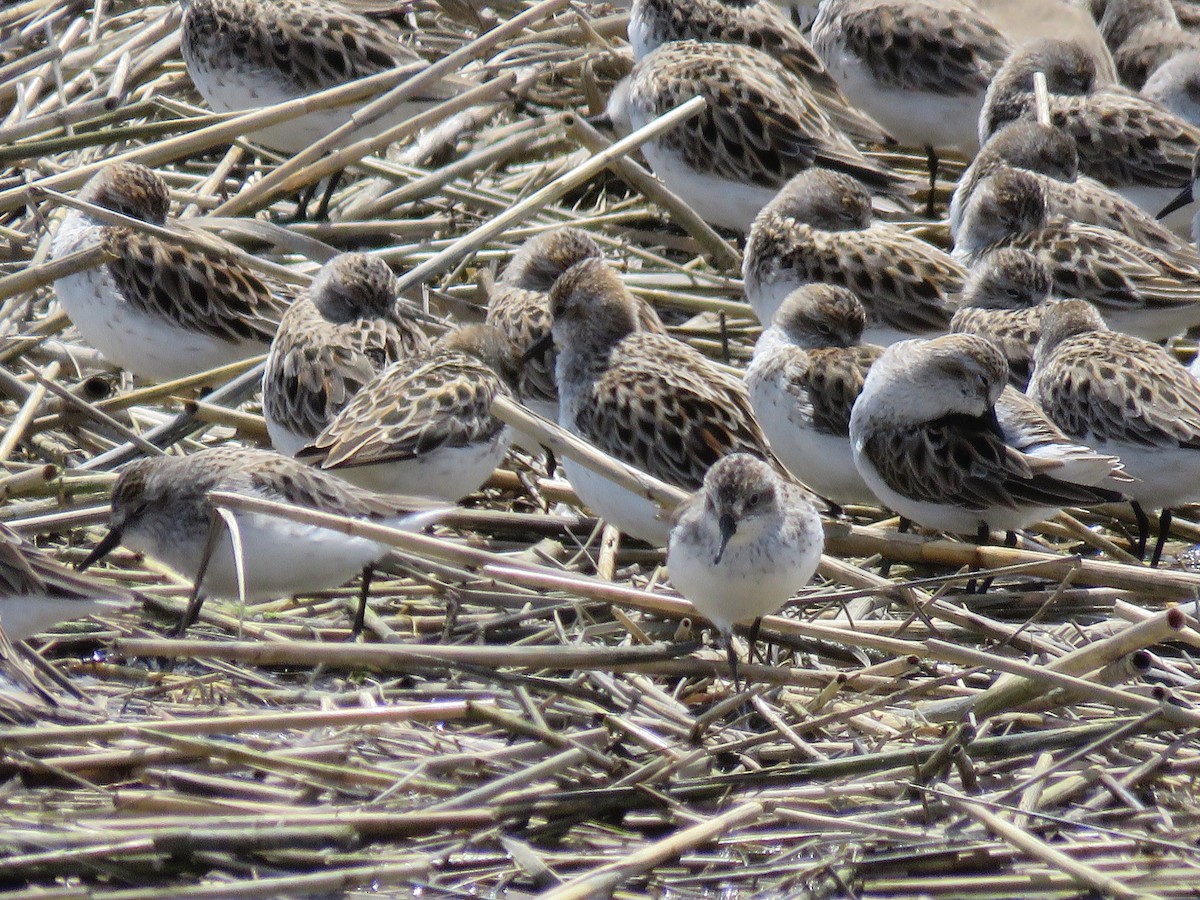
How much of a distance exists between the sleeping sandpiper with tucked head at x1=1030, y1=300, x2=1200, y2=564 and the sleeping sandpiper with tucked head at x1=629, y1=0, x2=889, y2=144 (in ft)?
11.6

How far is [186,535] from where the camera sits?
6.07 meters

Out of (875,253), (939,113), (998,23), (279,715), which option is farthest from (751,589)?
(998,23)

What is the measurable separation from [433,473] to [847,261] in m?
2.52

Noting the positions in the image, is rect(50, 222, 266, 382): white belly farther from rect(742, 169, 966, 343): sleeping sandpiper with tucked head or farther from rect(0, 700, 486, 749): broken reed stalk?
rect(0, 700, 486, 749): broken reed stalk

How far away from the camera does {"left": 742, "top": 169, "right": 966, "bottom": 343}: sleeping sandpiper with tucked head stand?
27.0 ft

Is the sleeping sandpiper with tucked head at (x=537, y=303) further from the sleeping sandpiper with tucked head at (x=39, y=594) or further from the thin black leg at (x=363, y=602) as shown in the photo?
the sleeping sandpiper with tucked head at (x=39, y=594)

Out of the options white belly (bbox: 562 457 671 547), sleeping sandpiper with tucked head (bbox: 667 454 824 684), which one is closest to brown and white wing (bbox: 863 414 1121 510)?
white belly (bbox: 562 457 671 547)

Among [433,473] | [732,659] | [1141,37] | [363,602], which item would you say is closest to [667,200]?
[433,473]

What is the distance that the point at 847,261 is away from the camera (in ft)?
27.1

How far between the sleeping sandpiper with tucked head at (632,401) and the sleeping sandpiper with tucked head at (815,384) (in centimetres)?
15

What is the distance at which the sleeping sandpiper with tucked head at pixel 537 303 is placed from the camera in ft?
26.4

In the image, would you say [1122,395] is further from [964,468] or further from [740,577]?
[740,577]

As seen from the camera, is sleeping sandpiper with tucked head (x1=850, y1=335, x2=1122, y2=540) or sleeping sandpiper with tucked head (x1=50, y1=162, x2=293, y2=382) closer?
sleeping sandpiper with tucked head (x1=850, y1=335, x2=1122, y2=540)

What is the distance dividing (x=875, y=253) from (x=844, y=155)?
1365mm
